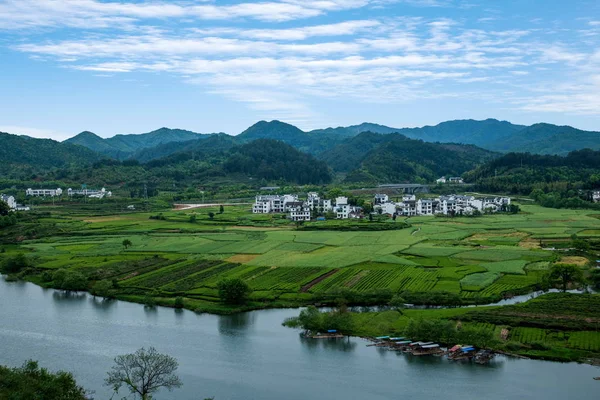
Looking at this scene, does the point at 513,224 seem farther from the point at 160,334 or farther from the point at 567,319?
the point at 160,334

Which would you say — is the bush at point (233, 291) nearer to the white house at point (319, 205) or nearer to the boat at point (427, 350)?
the boat at point (427, 350)

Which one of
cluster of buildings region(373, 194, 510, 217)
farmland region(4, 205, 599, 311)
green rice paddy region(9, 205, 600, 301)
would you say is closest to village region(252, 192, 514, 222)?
cluster of buildings region(373, 194, 510, 217)

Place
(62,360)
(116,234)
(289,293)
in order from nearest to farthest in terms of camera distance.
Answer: (62,360) → (289,293) → (116,234)

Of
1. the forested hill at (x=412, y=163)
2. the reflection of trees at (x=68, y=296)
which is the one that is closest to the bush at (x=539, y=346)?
the reflection of trees at (x=68, y=296)

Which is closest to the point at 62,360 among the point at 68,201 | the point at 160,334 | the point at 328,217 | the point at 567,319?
the point at 160,334

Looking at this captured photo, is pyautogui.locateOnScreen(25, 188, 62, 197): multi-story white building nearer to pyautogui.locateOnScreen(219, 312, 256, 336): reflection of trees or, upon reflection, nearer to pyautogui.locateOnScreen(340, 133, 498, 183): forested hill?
pyautogui.locateOnScreen(340, 133, 498, 183): forested hill

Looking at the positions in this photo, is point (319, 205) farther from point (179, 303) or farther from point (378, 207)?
point (179, 303)

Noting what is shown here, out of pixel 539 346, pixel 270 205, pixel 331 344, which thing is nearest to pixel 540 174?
pixel 270 205
